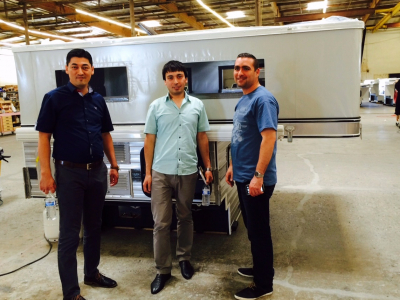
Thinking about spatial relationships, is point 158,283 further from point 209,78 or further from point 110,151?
point 209,78

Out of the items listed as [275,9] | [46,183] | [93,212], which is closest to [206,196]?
[93,212]

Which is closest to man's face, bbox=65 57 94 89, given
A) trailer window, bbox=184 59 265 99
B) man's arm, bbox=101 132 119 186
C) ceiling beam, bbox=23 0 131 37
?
man's arm, bbox=101 132 119 186

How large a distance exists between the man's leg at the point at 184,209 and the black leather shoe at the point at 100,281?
593mm

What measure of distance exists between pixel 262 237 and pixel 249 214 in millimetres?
192

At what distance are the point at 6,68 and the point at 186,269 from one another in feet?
A: 72.4

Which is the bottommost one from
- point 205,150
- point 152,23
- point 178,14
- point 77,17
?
point 205,150

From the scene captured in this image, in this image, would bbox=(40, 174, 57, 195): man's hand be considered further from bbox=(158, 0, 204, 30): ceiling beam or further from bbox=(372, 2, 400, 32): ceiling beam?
bbox=(372, 2, 400, 32): ceiling beam

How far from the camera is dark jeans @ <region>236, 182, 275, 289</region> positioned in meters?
2.53

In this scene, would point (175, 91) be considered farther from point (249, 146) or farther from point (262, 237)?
point (262, 237)

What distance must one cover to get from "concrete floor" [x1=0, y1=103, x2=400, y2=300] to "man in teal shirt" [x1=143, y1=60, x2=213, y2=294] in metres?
0.40

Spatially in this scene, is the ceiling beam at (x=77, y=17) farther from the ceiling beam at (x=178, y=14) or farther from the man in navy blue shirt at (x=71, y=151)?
the man in navy blue shirt at (x=71, y=151)

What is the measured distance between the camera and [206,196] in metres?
3.22

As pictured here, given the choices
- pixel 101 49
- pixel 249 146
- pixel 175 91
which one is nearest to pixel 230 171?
pixel 249 146

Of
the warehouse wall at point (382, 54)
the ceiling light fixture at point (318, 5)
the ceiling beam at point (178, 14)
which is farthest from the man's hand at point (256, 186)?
the warehouse wall at point (382, 54)
